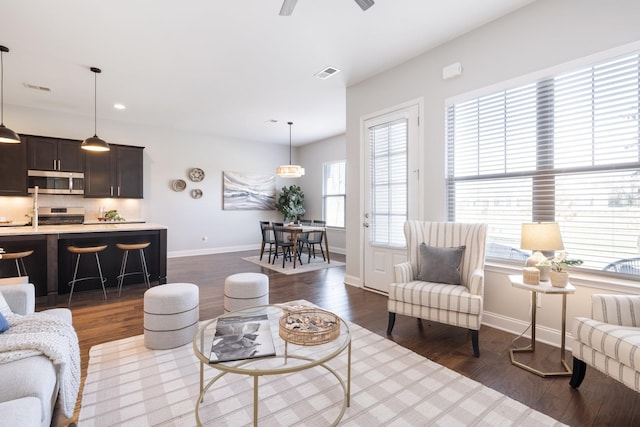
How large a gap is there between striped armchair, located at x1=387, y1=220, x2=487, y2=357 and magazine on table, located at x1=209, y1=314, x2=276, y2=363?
4.36 feet

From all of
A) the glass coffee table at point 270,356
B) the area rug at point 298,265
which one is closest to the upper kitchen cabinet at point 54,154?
the area rug at point 298,265

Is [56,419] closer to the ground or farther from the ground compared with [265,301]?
closer to the ground

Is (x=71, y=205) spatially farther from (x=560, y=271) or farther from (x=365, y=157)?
(x=560, y=271)

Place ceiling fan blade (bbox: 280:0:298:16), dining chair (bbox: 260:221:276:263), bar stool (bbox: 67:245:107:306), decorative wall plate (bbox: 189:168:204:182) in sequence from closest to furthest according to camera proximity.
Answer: ceiling fan blade (bbox: 280:0:298:16), bar stool (bbox: 67:245:107:306), dining chair (bbox: 260:221:276:263), decorative wall plate (bbox: 189:168:204:182)

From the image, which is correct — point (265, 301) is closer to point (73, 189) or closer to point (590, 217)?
point (590, 217)

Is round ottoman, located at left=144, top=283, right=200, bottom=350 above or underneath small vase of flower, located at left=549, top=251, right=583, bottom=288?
underneath

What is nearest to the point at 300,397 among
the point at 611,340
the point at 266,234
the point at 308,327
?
the point at 308,327

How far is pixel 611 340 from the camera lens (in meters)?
1.61

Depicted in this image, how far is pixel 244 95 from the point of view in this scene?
16.0ft

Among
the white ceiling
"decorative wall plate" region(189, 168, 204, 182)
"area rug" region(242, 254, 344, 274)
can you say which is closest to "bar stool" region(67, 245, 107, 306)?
the white ceiling

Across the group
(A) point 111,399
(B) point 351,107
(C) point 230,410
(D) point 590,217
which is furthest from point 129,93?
(D) point 590,217

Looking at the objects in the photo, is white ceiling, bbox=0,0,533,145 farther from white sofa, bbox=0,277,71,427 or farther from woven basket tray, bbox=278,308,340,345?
white sofa, bbox=0,277,71,427

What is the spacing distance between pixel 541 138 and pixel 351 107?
2.54m

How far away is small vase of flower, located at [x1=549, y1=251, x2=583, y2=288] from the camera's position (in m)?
2.15
